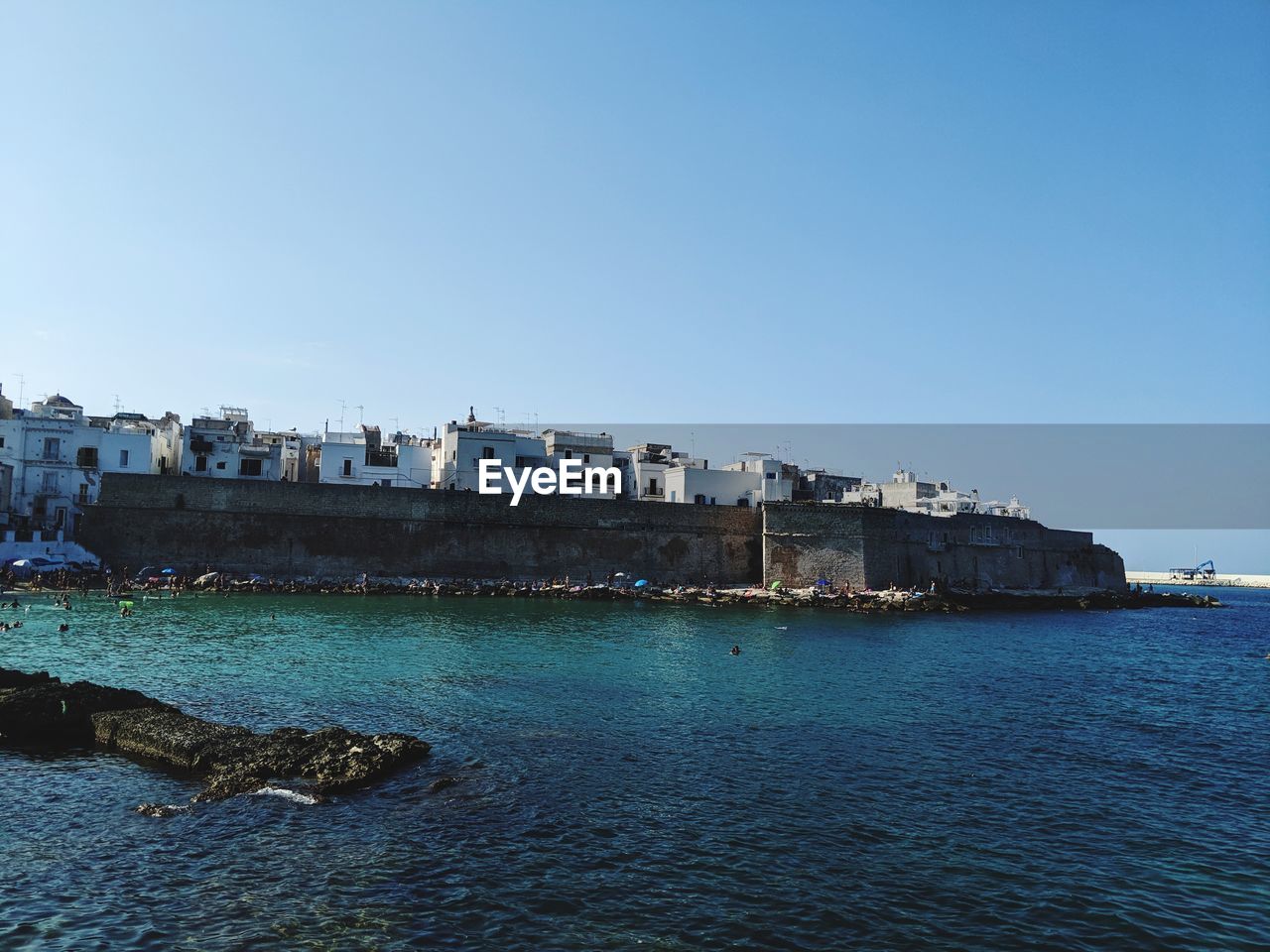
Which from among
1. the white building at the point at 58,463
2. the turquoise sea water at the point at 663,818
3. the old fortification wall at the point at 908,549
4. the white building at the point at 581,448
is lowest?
the turquoise sea water at the point at 663,818

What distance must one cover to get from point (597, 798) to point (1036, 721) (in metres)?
11.6

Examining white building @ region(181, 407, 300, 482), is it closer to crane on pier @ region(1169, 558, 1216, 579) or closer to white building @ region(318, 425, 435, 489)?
white building @ region(318, 425, 435, 489)

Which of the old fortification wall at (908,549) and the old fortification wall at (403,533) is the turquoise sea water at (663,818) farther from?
the old fortification wall at (908,549)

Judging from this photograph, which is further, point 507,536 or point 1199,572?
point 1199,572

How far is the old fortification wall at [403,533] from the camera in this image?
135ft

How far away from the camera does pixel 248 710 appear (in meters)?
16.1

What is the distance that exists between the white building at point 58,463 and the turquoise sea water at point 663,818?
944 inches

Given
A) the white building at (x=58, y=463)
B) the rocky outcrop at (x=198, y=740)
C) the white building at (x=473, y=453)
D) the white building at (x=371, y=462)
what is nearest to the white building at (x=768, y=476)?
the white building at (x=473, y=453)

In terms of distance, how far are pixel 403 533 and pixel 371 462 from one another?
31.1 feet

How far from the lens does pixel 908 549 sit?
49781mm

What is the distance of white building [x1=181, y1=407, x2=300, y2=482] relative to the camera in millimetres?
49219

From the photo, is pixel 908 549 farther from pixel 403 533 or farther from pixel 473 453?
pixel 403 533

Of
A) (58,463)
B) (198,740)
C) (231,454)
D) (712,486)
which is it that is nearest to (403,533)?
(231,454)

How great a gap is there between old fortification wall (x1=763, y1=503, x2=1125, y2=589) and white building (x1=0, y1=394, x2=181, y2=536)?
119 ft
